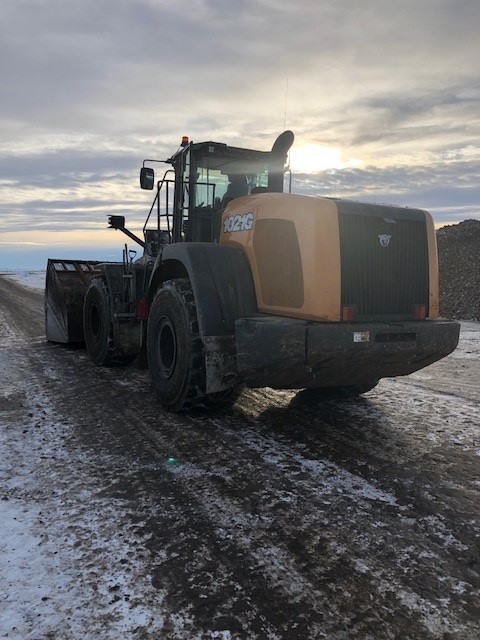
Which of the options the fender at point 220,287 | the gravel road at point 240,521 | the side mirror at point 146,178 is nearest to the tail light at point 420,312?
the gravel road at point 240,521

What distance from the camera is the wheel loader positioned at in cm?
402

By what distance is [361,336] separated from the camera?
401cm

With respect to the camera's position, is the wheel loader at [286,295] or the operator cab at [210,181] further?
the operator cab at [210,181]

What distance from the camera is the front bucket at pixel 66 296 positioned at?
8.73 metres

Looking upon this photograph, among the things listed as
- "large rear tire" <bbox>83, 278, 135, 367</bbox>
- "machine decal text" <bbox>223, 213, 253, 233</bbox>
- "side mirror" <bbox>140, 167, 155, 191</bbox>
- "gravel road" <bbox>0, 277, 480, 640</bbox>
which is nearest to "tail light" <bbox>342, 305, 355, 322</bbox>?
"gravel road" <bbox>0, 277, 480, 640</bbox>

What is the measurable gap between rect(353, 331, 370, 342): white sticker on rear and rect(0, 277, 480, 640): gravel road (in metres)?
0.86

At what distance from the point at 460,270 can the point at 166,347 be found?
48.9ft

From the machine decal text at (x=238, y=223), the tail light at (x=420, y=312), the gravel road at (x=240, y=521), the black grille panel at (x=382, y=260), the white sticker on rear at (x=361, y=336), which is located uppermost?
the machine decal text at (x=238, y=223)

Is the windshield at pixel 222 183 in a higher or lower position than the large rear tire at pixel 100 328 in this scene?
higher

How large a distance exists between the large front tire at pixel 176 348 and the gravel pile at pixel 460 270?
11.1m

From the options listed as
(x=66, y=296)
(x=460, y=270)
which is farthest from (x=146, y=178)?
(x=460, y=270)

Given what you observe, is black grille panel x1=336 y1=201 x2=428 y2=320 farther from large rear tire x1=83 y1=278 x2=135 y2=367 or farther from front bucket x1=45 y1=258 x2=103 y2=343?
front bucket x1=45 y1=258 x2=103 y2=343

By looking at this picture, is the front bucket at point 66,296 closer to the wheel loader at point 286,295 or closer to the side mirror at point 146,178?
the side mirror at point 146,178

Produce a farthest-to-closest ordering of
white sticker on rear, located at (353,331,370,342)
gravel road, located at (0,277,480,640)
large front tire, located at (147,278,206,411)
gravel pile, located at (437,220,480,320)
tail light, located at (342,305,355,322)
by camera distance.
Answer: gravel pile, located at (437,220,480,320)
large front tire, located at (147,278,206,411)
tail light, located at (342,305,355,322)
white sticker on rear, located at (353,331,370,342)
gravel road, located at (0,277,480,640)
